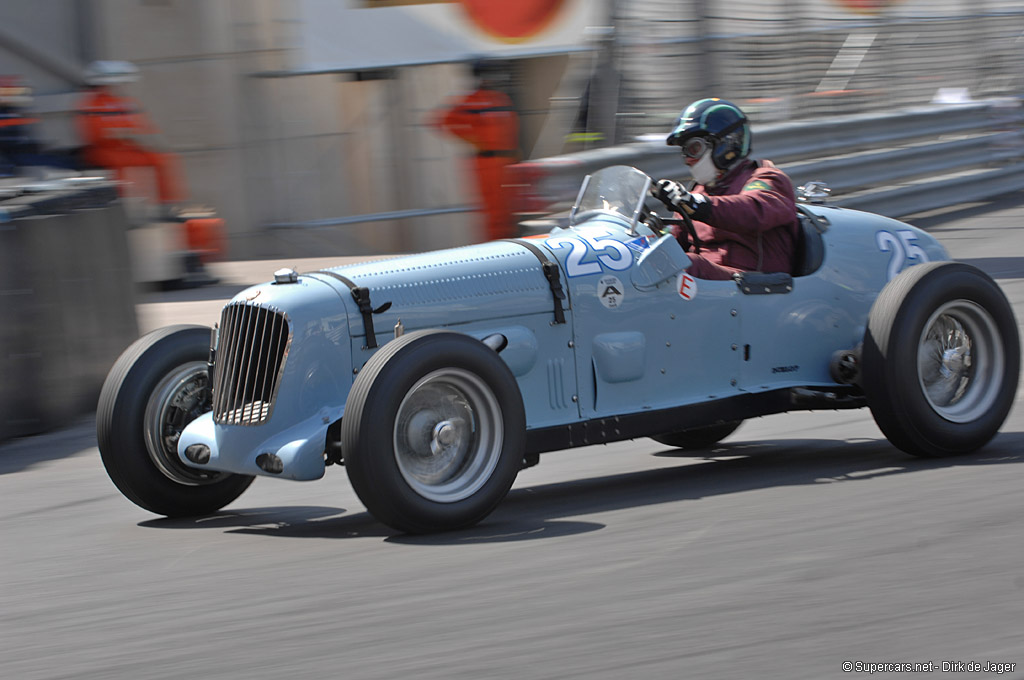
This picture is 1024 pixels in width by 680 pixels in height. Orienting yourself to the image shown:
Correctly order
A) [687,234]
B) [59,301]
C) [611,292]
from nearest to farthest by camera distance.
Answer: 1. [611,292]
2. [687,234]
3. [59,301]

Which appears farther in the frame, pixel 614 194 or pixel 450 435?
pixel 614 194

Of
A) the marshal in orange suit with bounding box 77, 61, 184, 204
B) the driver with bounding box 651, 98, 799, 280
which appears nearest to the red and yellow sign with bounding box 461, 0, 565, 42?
the marshal in orange suit with bounding box 77, 61, 184, 204

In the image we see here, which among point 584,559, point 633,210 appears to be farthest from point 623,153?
point 584,559

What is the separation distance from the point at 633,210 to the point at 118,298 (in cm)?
384

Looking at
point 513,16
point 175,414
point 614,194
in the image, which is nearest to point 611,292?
point 614,194

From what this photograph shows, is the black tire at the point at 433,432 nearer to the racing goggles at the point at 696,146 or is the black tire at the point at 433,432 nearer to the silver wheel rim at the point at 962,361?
the racing goggles at the point at 696,146

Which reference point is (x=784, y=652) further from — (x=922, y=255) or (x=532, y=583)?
(x=922, y=255)

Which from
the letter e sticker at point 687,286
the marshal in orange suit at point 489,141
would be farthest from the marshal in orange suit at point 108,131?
the letter e sticker at point 687,286

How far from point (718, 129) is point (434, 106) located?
955 centimetres

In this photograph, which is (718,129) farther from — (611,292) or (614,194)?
(611,292)

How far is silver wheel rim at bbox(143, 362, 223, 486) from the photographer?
5199mm

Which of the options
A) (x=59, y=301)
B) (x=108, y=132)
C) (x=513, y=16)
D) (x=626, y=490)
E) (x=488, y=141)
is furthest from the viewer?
(x=513, y=16)

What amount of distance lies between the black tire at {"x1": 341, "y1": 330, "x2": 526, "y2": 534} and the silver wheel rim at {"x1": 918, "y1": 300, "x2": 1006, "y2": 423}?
2.09m

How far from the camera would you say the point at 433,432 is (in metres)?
4.75
